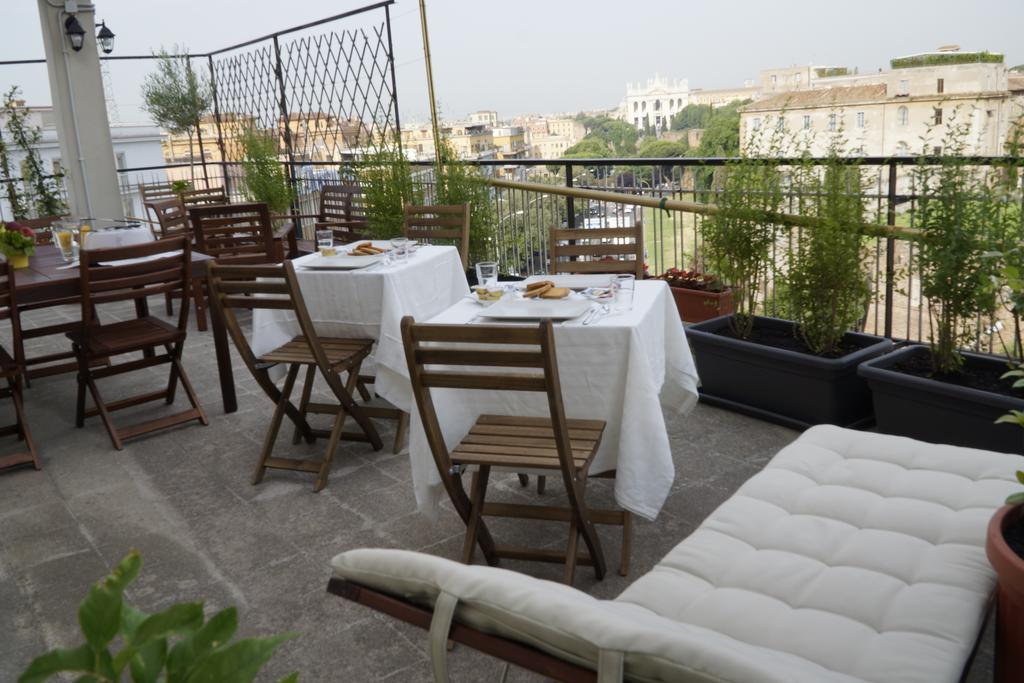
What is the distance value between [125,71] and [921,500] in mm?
11379

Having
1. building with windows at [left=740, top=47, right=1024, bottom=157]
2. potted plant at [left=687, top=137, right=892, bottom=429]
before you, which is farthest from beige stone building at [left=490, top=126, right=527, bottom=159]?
potted plant at [left=687, top=137, right=892, bottom=429]

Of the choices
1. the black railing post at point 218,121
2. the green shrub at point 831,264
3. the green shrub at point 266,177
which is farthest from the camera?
the black railing post at point 218,121

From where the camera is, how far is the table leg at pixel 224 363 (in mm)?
4387

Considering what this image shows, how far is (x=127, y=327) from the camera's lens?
173 inches

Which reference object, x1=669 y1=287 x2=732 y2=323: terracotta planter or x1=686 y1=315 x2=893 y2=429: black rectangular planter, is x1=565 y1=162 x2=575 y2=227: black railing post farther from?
x1=686 y1=315 x2=893 y2=429: black rectangular planter

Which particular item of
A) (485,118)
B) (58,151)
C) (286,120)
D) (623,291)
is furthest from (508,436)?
(58,151)

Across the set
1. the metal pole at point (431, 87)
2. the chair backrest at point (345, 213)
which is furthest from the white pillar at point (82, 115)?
the metal pole at point (431, 87)

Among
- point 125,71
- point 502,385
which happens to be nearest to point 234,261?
point 502,385

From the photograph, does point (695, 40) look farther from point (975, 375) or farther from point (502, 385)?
point (502, 385)

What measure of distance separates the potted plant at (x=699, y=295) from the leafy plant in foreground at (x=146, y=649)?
14.9ft

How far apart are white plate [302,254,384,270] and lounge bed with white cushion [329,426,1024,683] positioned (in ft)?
7.42

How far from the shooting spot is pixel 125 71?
11.0 meters

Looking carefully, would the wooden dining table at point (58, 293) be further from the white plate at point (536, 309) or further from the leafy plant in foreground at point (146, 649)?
the leafy plant in foreground at point (146, 649)

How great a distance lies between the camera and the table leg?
439 cm
